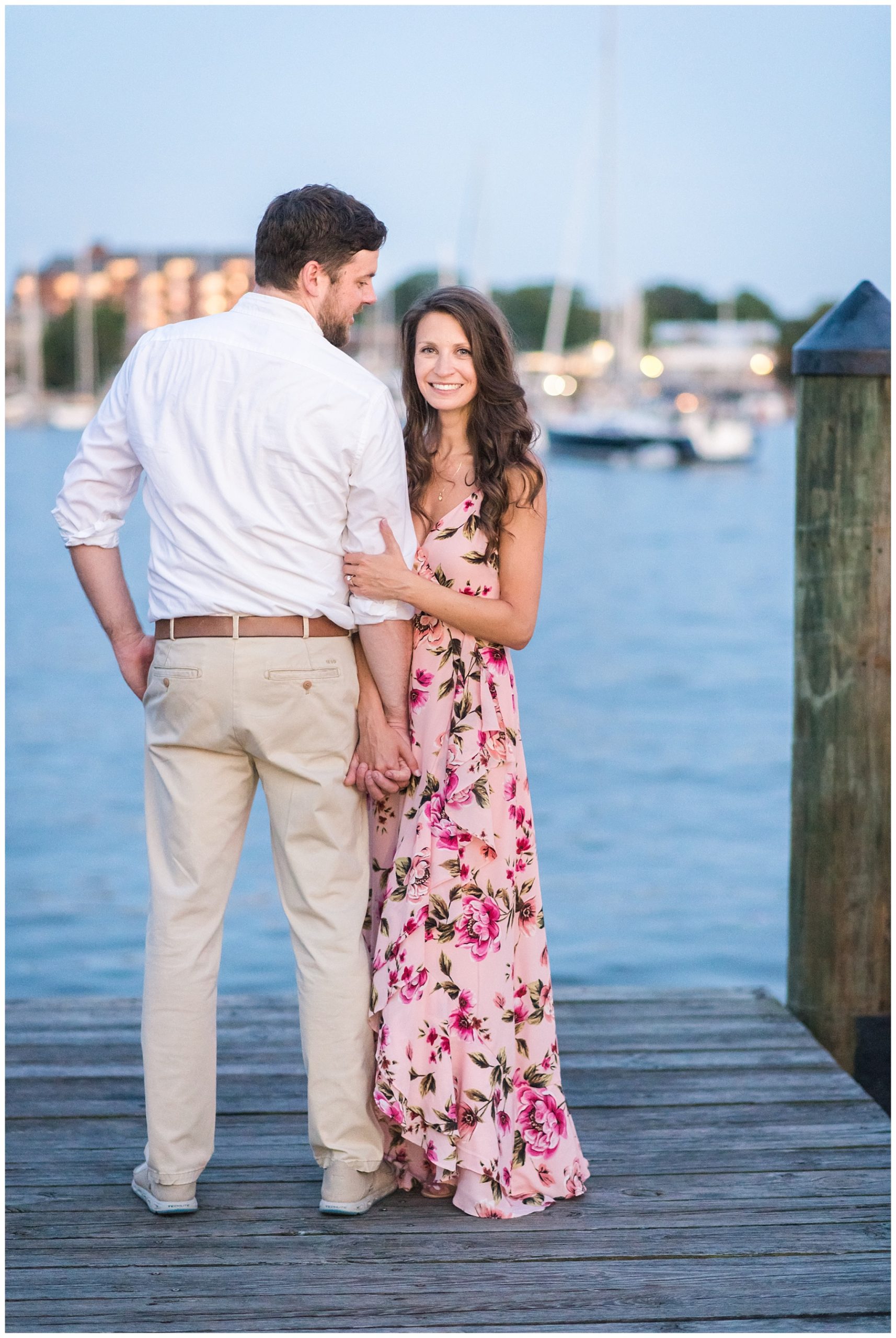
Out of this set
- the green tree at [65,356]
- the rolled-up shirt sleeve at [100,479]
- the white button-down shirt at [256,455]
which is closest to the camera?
the white button-down shirt at [256,455]

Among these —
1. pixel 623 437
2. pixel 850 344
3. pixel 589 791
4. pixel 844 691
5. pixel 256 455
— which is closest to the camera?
pixel 256 455

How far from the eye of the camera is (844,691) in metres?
3.53

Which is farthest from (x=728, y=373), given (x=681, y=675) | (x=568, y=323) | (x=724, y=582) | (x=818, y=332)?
(x=818, y=332)

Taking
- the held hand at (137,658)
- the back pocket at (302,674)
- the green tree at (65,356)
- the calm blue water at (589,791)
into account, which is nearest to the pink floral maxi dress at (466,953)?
the back pocket at (302,674)

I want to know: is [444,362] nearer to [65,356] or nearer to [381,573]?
[381,573]

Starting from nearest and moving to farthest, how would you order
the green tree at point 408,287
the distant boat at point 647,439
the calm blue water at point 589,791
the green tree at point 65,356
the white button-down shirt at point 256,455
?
1. the white button-down shirt at point 256,455
2. the calm blue water at point 589,791
3. the distant boat at point 647,439
4. the green tree at point 408,287
5. the green tree at point 65,356

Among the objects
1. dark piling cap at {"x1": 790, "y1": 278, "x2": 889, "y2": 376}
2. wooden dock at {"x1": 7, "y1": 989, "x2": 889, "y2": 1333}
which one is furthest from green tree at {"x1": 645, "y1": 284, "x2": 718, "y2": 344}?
wooden dock at {"x1": 7, "y1": 989, "x2": 889, "y2": 1333}

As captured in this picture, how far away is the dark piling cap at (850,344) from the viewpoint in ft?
11.2

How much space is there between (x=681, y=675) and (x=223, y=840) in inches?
533

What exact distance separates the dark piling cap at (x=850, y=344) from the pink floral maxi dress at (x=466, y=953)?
1.17 metres

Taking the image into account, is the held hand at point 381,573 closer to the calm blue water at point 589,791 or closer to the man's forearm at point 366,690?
the man's forearm at point 366,690

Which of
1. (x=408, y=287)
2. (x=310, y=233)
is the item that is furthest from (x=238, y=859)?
(x=408, y=287)

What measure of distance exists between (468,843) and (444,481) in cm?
63

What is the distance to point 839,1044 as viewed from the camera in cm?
361
